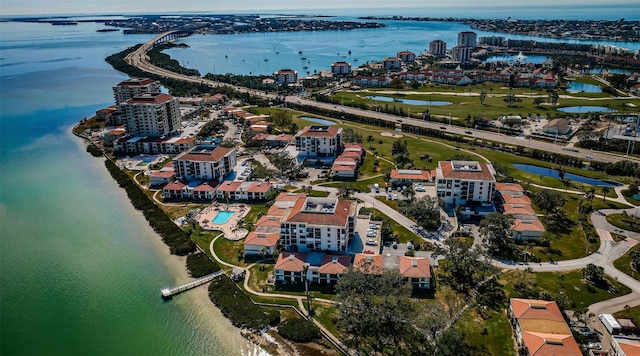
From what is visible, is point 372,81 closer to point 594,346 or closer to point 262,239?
point 262,239

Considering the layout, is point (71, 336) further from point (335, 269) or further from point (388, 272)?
point (388, 272)

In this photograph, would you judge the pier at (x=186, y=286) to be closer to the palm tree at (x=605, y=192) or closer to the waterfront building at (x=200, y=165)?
the waterfront building at (x=200, y=165)

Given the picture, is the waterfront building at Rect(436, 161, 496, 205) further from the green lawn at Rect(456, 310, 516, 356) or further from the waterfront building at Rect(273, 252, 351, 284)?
the green lawn at Rect(456, 310, 516, 356)

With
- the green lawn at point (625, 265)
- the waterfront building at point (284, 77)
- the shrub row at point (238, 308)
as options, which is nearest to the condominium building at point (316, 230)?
the shrub row at point (238, 308)

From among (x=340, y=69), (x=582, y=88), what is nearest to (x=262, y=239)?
(x=340, y=69)

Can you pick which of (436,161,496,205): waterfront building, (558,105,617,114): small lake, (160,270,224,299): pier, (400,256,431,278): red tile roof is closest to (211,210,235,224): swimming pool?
(160,270,224,299): pier

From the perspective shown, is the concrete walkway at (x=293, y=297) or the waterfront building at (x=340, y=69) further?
the waterfront building at (x=340, y=69)
